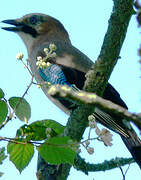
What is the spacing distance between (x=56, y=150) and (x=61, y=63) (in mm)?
3203

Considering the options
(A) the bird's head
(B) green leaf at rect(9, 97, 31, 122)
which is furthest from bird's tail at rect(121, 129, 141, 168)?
(A) the bird's head

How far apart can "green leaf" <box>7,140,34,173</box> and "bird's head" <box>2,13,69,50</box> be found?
4121 millimetres

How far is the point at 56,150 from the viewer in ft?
8.34

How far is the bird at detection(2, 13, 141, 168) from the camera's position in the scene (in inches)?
185

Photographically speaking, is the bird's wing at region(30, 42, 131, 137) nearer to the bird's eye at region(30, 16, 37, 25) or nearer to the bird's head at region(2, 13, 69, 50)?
the bird's head at region(2, 13, 69, 50)

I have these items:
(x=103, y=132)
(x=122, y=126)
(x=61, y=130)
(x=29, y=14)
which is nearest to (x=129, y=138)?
(x=122, y=126)

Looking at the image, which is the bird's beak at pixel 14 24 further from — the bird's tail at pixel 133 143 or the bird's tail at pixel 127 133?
the bird's tail at pixel 133 143

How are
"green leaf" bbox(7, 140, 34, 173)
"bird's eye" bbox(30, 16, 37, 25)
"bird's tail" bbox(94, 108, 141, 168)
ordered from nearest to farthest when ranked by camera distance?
1. "green leaf" bbox(7, 140, 34, 173)
2. "bird's tail" bbox(94, 108, 141, 168)
3. "bird's eye" bbox(30, 16, 37, 25)

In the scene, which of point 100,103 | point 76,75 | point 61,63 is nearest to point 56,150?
point 100,103

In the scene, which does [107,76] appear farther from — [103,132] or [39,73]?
[39,73]

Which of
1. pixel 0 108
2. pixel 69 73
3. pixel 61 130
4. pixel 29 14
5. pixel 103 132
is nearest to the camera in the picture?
pixel 103 132

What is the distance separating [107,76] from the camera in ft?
12.1

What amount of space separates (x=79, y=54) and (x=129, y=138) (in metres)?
1.86

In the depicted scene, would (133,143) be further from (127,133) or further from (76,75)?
(76,75)
